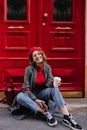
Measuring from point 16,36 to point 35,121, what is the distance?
6.43 feet

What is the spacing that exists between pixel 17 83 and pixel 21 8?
1.43m

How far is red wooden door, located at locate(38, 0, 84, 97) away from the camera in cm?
802

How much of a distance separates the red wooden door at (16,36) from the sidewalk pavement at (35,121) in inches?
31.8

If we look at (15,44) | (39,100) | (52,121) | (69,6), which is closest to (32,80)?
(39,100)

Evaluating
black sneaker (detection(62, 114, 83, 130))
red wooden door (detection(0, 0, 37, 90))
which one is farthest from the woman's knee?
red wooden door (detection(0, 0, 37, 90))

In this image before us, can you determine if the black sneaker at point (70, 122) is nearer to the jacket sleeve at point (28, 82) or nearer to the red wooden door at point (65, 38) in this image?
the jacket sleeve at point (28, 82)

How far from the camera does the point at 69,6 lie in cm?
804

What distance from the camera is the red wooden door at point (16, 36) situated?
7.95 metres

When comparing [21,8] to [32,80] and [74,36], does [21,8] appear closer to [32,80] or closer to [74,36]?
[74,36]

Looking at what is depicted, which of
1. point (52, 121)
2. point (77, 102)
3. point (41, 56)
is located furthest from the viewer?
point (77, 102)

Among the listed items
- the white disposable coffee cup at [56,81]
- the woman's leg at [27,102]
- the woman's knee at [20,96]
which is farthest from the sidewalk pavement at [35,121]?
the white disposable coffee cup at [56,81]

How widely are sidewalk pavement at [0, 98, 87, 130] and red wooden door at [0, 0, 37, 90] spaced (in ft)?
2.65

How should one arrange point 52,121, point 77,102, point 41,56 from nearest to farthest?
point 52,121
point 41,56
point 77,102

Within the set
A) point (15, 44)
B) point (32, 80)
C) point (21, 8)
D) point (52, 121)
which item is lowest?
point (52, 121)
